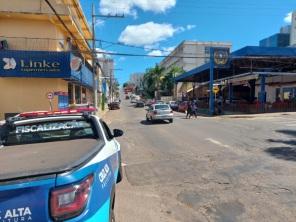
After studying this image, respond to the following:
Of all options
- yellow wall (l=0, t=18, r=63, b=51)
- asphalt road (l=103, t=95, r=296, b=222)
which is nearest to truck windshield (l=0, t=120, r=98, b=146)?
asphalt road (l=103, t=95, r=296, b=222)

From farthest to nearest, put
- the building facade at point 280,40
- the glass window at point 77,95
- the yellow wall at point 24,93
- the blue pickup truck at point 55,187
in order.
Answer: the building facade at point 280,40 → the glass window at point 77,95 → the yellow wall at point 24,93 → the blue pickup truck at point 55,187

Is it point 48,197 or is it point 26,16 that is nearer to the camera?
point 48,197

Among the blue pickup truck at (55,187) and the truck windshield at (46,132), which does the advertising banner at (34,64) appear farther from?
the blue pickup truck at (55,187)

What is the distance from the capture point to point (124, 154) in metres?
8.86

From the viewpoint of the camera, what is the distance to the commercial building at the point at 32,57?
62.2 ft

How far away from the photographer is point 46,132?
14.0 feet

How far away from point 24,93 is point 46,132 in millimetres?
18231

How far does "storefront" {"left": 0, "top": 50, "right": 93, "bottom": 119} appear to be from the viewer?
18.9m

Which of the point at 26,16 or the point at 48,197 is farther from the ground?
the point at 26,16

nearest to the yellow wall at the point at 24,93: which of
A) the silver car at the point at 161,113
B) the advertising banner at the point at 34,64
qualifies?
the advertising banner at the point at 34,64

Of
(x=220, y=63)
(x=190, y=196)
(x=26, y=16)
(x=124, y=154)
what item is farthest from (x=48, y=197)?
(x=220, y=63)

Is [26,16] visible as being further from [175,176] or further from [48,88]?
[175,176]

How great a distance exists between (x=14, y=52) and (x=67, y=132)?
57.0 ft

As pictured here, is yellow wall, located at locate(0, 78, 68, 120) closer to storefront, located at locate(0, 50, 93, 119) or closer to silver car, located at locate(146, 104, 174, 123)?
storefront, located at locate(0, 50, 93, 119)
